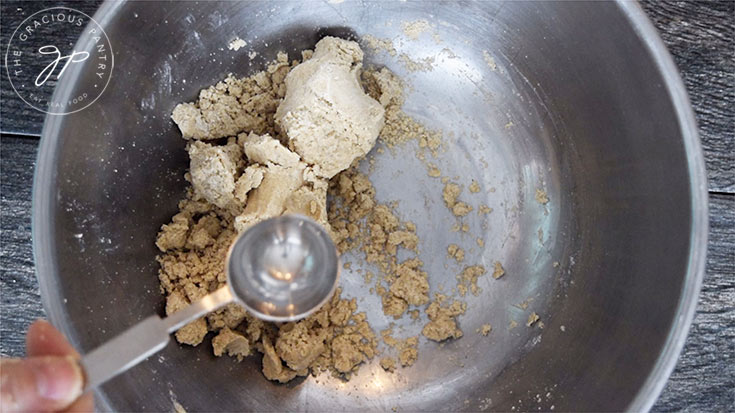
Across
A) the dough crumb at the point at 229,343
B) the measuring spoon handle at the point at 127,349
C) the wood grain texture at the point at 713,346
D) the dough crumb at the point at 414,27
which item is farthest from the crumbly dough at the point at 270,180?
the wood grain texture at the point at 713,346

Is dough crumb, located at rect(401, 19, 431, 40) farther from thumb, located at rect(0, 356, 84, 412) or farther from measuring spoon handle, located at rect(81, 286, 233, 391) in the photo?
thumb, located at rect(0, 356, 84, 412)

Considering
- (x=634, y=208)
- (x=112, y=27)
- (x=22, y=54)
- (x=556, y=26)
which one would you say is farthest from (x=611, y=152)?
(x=22, y=54)

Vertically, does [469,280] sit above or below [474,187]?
below

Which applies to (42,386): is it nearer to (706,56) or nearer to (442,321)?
(442,321)

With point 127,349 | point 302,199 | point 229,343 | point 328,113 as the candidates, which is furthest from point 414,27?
point 127,349

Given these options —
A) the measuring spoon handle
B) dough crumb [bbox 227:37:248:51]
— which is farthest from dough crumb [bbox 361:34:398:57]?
the measuring spoon handle

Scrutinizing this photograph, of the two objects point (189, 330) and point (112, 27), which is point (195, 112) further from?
point (189, 330)
